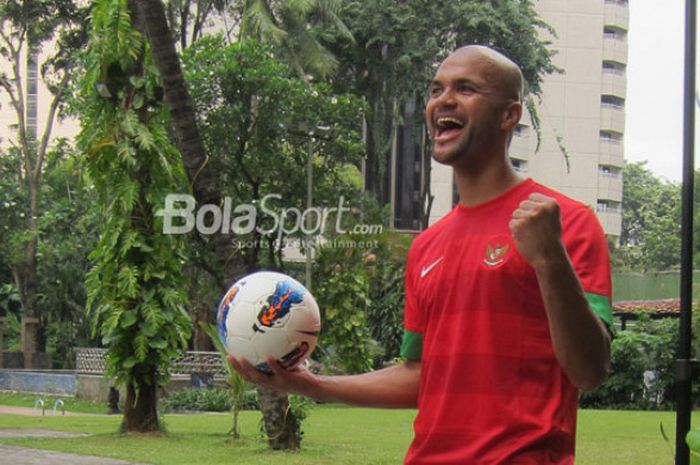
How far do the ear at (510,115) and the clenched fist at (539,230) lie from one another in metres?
0.49

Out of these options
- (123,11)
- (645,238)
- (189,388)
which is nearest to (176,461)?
(123,11)

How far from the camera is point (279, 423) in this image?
44.9ft

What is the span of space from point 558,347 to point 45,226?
36.0 metres

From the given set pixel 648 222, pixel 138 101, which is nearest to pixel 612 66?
pixel 648 222

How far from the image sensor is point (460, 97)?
2729mm

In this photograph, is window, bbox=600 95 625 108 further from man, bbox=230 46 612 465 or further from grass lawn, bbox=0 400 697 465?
man, bbox=230 46 612 465

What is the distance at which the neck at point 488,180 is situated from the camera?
9.09 ft

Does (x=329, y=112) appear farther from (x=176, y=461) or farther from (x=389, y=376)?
(x=389, y=376)

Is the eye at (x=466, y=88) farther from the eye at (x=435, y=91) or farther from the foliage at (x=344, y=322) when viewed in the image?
the foliage at (x=344, y=322)

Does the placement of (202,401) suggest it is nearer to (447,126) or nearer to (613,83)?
(447,126)

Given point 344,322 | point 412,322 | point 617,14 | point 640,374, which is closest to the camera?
point 412,322

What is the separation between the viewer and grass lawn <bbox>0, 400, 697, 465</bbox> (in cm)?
1295

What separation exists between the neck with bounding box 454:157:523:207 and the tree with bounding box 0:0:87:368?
3068cm

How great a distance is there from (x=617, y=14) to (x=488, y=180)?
212 ft
